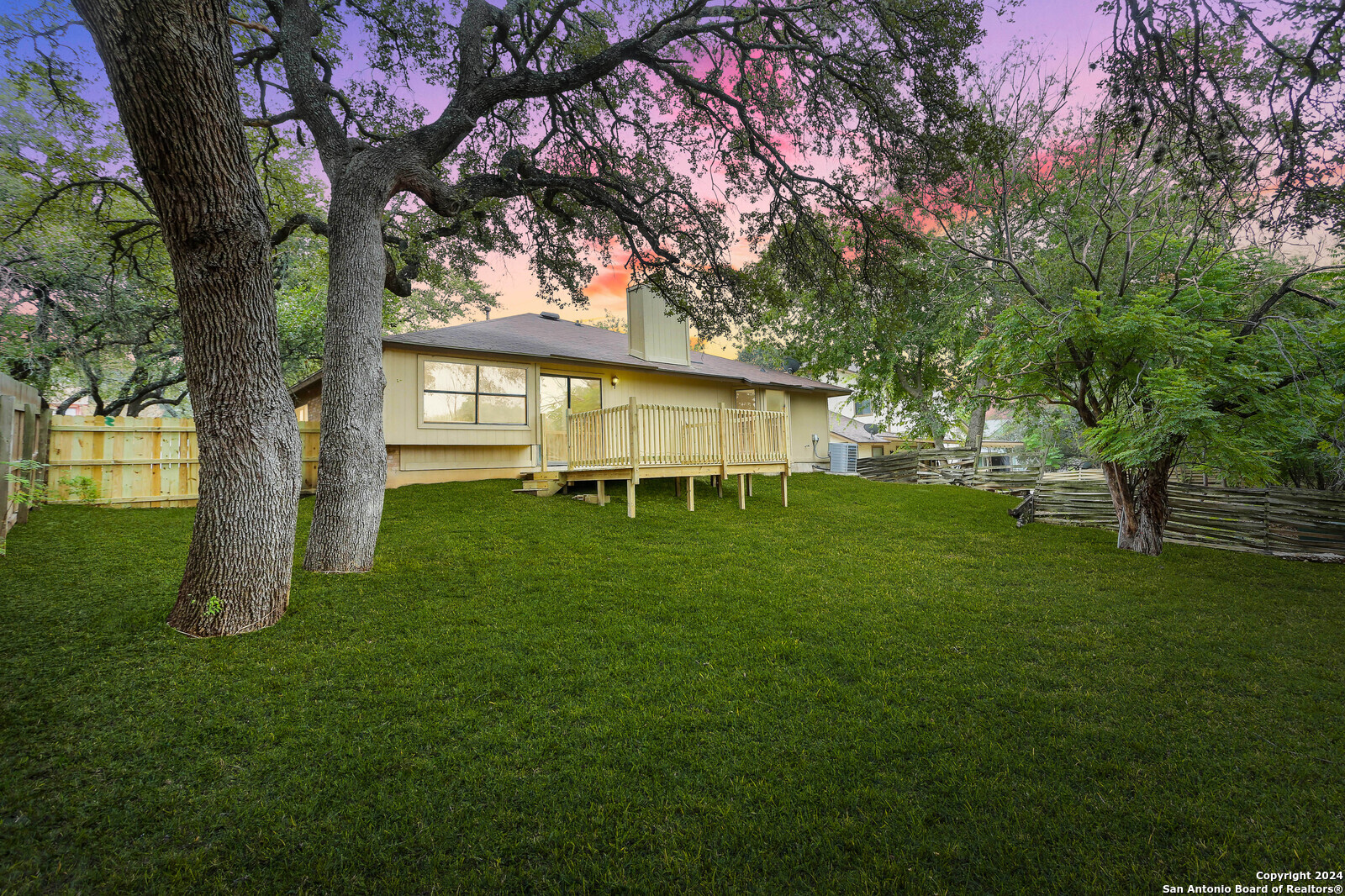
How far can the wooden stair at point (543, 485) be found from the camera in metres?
10.5

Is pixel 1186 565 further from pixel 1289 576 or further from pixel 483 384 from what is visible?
pixel 483 384

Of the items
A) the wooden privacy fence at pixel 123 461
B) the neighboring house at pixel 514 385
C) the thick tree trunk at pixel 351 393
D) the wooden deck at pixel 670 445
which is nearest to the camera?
the thick tree trunk at pixel 351 393

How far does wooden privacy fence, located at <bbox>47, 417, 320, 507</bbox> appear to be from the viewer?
755 cm

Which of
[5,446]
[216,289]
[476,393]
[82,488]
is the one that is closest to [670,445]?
[476,393]

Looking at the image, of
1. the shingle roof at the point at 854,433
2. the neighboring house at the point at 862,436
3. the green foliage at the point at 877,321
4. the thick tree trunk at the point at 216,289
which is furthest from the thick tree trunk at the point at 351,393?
the shingle roof at the point at 854,433

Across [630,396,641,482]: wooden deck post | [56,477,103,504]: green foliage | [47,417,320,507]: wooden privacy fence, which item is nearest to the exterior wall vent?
[630,396,641,482]: wooden deck post

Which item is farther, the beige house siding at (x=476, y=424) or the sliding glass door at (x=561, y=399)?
the sliding glass door at (x=561, y=399)

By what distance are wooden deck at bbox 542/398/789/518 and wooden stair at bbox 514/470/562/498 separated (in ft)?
0.28

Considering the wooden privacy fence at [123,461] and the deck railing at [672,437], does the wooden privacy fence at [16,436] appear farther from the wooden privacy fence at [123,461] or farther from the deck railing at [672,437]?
the deck railing at [672,437]

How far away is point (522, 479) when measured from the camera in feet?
41.1

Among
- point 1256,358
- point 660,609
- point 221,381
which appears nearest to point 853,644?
point 660,609

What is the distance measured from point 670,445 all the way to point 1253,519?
9125 mm

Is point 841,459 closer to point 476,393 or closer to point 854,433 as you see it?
point 854,433

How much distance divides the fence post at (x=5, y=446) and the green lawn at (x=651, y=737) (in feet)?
1.82
